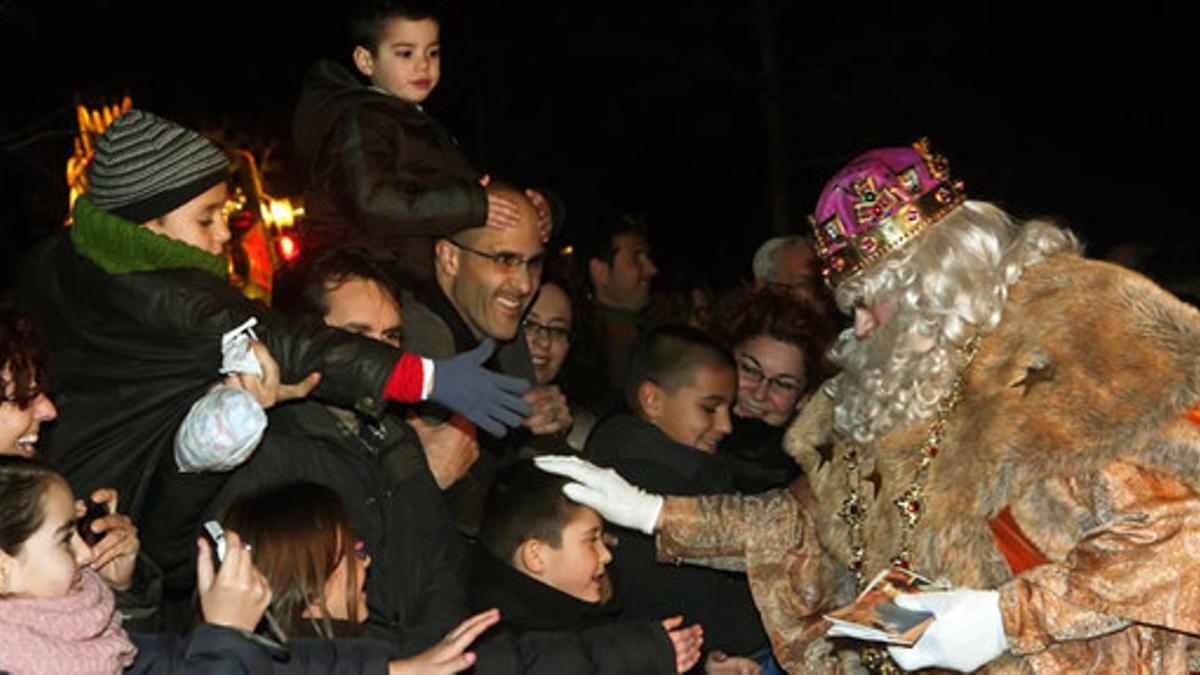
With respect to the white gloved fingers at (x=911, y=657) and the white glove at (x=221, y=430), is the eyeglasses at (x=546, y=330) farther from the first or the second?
the white gloved fingers at (x=911, y=657)

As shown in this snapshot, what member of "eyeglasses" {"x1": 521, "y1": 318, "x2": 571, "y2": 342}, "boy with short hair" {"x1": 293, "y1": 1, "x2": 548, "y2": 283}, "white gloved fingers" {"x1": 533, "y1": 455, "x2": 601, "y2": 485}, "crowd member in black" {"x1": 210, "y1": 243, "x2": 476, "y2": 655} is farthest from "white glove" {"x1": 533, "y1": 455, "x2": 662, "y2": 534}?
"eyeglasses" {"x1": 521, "y1": 318, "x2": 571, "y2": 342}

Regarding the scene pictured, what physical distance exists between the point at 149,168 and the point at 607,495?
166 cm

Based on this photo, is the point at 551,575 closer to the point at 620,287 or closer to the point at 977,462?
the point at 977,462

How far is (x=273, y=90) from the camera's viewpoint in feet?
72.2

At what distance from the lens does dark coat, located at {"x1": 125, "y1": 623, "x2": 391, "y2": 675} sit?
3.98 metres

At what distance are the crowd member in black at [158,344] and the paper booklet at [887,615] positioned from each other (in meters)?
1.04

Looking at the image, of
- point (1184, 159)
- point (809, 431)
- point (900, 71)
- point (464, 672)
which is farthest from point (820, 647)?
point (1184, 159)

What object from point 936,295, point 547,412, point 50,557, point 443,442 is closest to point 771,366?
point 547,412

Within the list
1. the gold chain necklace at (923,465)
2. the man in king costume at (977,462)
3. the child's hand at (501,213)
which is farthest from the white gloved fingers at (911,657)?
the child's hand at (501,213)

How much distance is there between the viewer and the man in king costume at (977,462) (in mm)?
4316

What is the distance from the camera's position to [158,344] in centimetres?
479

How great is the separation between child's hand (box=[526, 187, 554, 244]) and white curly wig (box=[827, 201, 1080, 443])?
5.44ft

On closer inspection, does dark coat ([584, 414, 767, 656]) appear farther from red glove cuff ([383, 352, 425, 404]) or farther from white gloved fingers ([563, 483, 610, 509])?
red glove cuff ([383, 352, 425, 404])

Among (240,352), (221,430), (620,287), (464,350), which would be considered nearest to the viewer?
(221,430)
